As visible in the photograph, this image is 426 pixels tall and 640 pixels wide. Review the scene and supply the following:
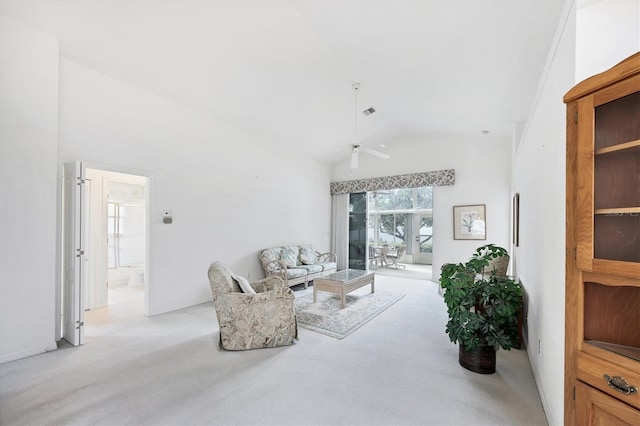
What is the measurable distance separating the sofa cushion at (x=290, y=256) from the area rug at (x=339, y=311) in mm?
892

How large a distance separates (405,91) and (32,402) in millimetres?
5583

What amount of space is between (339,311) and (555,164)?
132 inches

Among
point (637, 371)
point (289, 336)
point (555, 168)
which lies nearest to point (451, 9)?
point (555, 168)

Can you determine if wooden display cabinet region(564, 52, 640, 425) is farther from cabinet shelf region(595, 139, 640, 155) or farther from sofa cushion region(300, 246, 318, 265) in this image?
sofa cushion region(300, 246, 318, 265)

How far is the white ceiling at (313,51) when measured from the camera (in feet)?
9.02

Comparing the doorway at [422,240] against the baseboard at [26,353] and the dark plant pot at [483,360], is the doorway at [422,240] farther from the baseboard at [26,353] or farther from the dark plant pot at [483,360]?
the baseboard at [26,353]

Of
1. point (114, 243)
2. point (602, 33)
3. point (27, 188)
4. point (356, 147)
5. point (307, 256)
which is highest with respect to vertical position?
point (356, 147)

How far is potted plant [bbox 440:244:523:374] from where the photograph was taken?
8.21ft

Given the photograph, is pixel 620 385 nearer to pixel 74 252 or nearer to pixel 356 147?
pixel 356 147

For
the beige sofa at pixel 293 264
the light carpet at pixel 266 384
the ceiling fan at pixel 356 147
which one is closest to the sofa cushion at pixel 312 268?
the beige sofa at pixel 293 264

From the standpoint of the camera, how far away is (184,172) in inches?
181

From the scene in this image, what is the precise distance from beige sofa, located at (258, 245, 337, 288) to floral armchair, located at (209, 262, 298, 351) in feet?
7.04

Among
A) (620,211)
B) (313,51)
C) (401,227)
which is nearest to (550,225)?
(620,211)

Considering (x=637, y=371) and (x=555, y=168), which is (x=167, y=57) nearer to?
(x=555, y=168)
